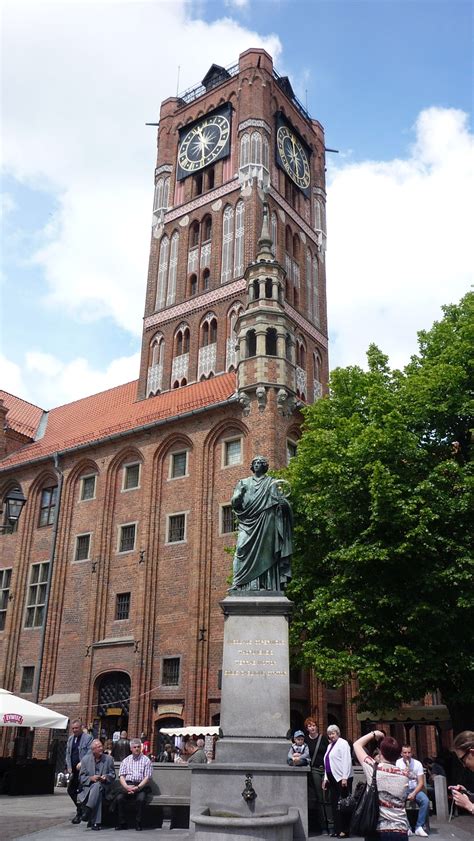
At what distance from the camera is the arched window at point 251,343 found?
30.8 m

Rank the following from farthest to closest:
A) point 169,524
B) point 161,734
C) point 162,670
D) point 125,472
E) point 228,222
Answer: point 228,222 < point 125,472 < point 169,524 < point 162,670 < point 161,734

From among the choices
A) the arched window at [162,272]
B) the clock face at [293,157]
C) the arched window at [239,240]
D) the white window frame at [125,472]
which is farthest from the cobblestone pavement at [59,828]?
the clock face at [293,157]

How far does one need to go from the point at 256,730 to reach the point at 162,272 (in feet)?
120

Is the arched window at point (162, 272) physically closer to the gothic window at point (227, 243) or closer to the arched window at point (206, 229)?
the arched window at point (206, 229)

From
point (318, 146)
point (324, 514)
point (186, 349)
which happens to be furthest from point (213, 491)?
point (318, 146)

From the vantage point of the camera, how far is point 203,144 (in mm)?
47094

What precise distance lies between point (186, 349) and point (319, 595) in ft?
79.5

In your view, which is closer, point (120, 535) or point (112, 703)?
point (112, 703)

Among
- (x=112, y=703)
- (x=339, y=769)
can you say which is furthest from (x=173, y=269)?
(x=339, y=769)

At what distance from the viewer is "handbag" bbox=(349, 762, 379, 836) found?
5727 mm

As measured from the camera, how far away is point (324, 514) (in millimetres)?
20188

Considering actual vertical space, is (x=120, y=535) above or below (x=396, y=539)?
above

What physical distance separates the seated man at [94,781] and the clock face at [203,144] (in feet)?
125

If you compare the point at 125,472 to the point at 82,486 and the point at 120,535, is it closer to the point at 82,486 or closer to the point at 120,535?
the point at 82,486
